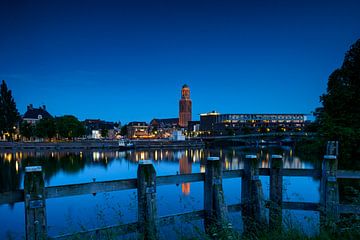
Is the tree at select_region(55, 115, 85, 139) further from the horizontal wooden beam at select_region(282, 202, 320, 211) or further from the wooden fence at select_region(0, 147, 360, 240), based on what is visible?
the horizontal wooden beam at select_region(282, 202, 320, 211)

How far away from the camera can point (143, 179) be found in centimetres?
988

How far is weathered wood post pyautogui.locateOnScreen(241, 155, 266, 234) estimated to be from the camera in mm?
12711

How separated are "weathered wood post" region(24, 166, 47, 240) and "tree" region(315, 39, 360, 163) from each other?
85.1 ft

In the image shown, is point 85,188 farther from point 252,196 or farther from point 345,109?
point 345,109

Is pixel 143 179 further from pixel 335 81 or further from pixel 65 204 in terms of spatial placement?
pixel 335 81

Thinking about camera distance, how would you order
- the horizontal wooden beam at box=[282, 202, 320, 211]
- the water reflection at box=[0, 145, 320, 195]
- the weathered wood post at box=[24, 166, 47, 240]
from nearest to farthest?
the weathered wood post at box=[24, 166, 47, 240] → the horizontal wooden beam at box=[282, 202, 320, 211] → the water reflection at box=[0, 145, 320, 195]

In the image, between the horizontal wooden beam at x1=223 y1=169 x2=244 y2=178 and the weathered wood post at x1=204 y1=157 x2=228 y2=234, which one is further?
the horizontal wooden beam at x1=223 y1=169 x2=244 y2=178

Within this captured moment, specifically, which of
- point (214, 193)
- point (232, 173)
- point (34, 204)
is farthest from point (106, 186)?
point (232, 173)

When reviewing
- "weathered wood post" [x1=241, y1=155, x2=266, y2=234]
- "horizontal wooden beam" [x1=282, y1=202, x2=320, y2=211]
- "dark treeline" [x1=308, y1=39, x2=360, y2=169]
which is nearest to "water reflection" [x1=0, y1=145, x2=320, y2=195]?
"dark treeline" [x1=308, y1=39, x2=360, y2=169]

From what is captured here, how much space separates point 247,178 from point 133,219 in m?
9.85

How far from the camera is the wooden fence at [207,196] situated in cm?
795

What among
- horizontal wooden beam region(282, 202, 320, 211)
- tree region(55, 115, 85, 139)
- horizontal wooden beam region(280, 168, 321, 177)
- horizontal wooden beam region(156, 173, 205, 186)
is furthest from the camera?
tree region(55, 115, 85, 139)

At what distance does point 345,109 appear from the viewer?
30312mm

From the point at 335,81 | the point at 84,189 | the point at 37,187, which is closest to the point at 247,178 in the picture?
the point at 84,189
